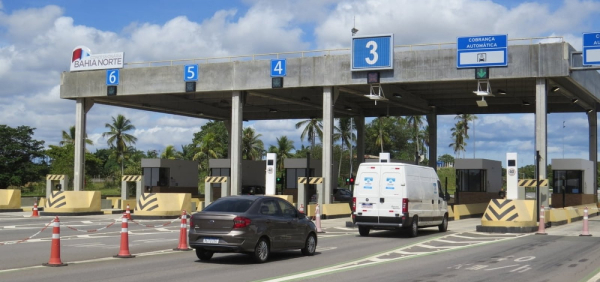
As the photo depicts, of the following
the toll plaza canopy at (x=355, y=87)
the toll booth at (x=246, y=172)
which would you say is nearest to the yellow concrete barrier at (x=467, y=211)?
the toll plaza canopy at (x=355, y=87)

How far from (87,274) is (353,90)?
96.0ft

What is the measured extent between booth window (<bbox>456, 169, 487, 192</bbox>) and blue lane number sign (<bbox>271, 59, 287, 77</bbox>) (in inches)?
658

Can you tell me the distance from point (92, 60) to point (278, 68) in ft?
41.4

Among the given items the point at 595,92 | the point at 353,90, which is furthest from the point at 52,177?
the point at 595,92

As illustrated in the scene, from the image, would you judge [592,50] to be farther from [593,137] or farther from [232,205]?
[232,205]

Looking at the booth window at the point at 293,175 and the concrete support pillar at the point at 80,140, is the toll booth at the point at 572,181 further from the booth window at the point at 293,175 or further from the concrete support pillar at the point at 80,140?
the concrete support pillar at the point at 80,140

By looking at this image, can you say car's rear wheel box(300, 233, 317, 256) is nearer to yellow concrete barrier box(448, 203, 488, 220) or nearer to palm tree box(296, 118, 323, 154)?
yellow concrete barrier box(448, 203, 488, 220)

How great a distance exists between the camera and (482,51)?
111 feet

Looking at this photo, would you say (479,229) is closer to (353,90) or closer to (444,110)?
(353,90)

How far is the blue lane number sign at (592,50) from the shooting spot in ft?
104

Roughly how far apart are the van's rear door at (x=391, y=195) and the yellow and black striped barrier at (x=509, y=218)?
5293 mm

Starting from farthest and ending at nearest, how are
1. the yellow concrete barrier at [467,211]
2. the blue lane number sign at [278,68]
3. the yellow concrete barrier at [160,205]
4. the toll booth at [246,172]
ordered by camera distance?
the toll booth at [246,172] < the blue lane number sign at [278,68] < the yellow concrete barrier at [467,211] < the yellow concrete barrier at [160,205]

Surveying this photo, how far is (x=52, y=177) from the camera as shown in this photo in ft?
139

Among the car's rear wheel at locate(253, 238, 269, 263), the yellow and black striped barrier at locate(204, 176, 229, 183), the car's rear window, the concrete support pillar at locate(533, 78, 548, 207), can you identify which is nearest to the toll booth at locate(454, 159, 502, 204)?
the concrete support pillar at locate(533, 78, 548, 207)
